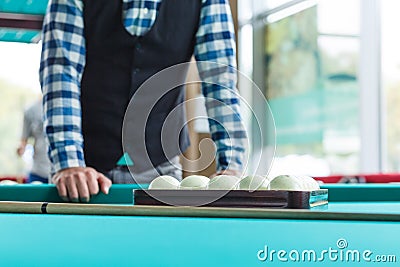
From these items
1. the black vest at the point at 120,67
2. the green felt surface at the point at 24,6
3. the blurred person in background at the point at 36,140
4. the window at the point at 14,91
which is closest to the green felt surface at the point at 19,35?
the green felt surface at the point at 24,6

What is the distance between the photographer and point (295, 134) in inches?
293

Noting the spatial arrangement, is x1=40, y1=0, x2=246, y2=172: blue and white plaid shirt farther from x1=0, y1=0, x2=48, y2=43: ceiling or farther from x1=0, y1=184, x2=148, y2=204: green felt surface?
x1=0, y1=0, x2=48, y2=43: ceiling

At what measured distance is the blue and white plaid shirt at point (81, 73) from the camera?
2098 millimetres

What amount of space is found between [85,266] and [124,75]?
1.26m

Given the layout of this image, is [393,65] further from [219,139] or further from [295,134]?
[219,139]

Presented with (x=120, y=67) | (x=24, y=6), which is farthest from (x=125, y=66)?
(x=24, y=6)

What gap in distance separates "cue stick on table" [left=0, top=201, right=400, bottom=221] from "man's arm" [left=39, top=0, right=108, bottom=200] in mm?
716

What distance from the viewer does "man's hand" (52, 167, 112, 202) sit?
1.85 meters

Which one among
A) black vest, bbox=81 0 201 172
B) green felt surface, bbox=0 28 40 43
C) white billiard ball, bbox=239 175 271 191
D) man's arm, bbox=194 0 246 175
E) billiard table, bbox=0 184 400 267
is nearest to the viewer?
billiard table, bbox=0 184 400 267

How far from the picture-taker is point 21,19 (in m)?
4.64

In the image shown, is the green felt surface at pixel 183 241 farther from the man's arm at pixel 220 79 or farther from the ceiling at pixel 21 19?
the ceiling at pixel 21 19

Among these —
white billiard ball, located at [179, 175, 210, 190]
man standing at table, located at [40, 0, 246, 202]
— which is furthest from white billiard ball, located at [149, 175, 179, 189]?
man standing at table, located at [40, 0, 246, 202]

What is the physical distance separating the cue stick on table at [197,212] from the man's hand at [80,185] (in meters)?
0.59

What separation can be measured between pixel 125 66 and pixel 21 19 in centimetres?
250
